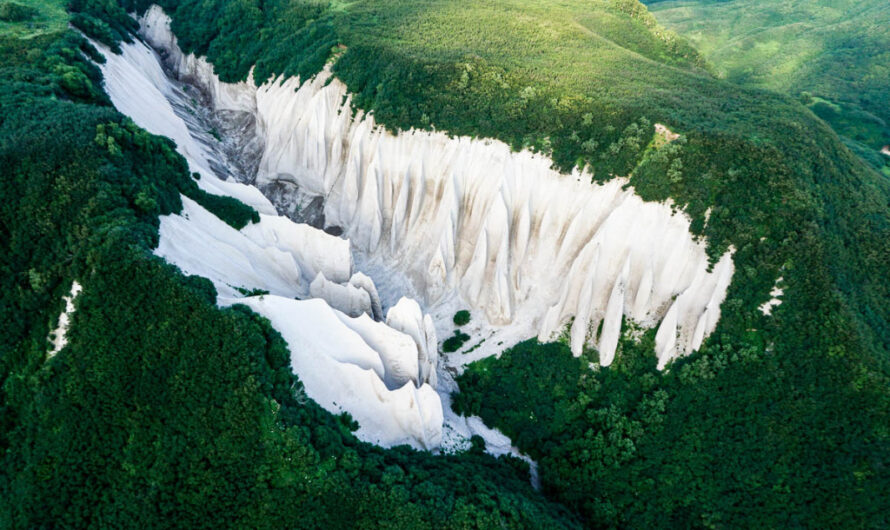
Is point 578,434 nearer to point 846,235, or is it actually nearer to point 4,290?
point 846,235

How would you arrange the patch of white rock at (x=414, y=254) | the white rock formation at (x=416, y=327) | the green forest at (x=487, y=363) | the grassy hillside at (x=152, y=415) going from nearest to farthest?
the grassy hillside at (x=152, y=415) < the green forest at (x=487, y=363) < the patch of white rock at (x=414, y=254) < the white rock formation at (x=416, y=327)

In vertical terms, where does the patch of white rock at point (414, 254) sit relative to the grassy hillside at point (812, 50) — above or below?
below

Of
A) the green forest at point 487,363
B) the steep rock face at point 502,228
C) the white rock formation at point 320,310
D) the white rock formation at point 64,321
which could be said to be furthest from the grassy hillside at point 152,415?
the steep rock face at point 502,228

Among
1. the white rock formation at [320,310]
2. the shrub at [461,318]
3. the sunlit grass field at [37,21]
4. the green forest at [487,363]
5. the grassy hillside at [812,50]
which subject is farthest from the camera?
the grassy hillside at [812,50]

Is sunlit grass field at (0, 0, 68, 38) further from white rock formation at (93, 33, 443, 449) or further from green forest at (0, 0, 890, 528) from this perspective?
white rock formation at (93, 33, 443, 449)

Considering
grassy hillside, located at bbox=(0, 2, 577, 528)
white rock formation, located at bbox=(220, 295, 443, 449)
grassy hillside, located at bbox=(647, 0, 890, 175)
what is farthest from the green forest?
grassy hillside, located at bbox=(647, 0, 890, 175)

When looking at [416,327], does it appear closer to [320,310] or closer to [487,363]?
[320,310]

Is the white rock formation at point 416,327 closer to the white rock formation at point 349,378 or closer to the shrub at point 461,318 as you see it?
the white rock formation at point 349,378
